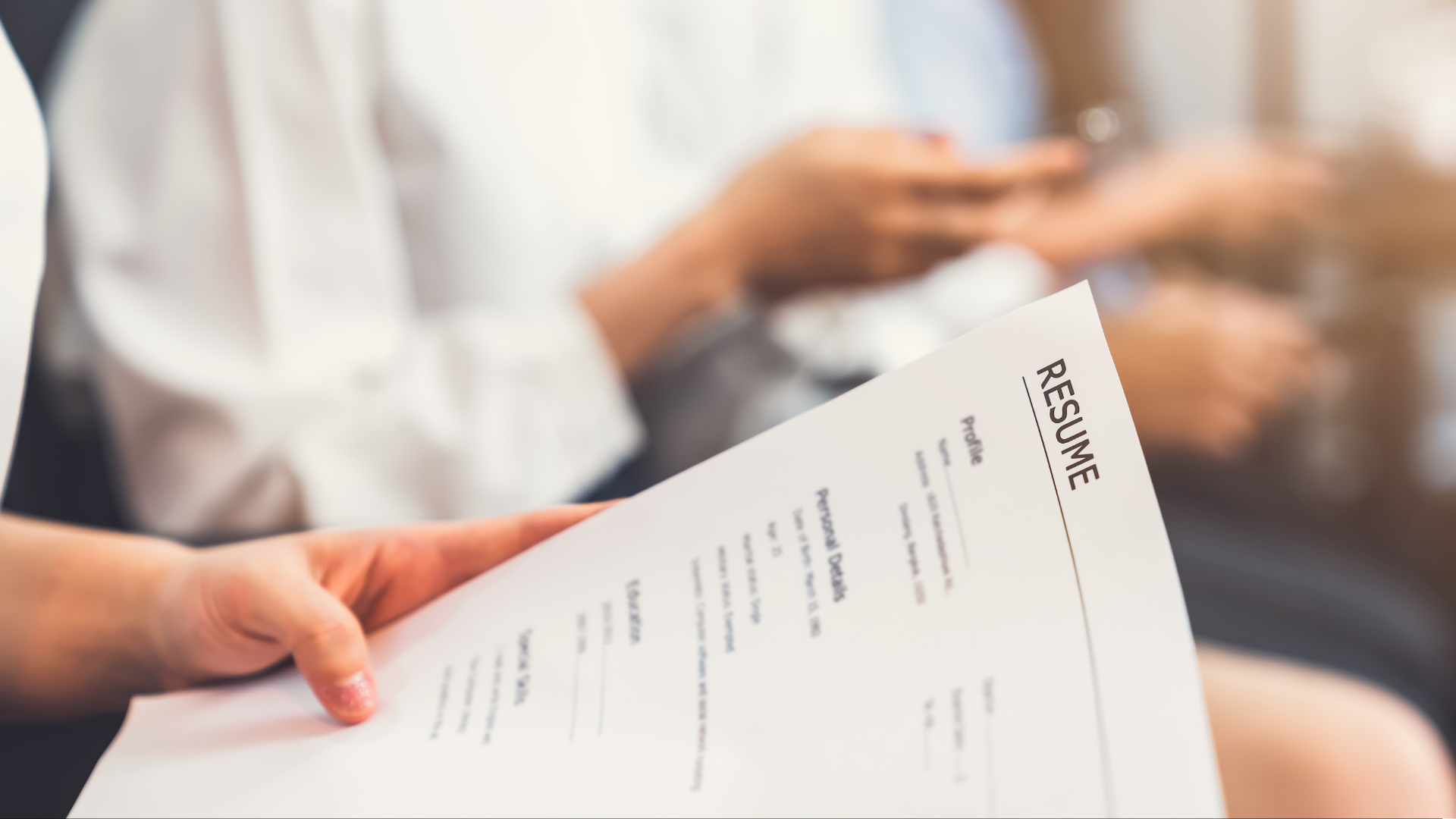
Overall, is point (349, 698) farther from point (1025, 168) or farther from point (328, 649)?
point (1025, 168)

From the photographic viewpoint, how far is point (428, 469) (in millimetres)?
451

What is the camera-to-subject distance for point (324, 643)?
229 mm

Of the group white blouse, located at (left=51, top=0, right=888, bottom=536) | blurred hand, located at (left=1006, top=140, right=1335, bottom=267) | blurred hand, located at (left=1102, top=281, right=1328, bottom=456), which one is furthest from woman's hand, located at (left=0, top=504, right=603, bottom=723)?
blurred hand, located at (left=1006, top=140, right=1335, bottom=267)

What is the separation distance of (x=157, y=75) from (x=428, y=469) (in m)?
0.21

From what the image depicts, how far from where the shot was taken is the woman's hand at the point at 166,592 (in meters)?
0.25

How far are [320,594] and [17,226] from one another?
5.0 inches

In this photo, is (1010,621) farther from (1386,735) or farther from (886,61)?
(886,61)

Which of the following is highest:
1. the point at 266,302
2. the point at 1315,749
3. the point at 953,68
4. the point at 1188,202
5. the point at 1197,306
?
the point at 953,68

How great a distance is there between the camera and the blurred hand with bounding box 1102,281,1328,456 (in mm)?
791

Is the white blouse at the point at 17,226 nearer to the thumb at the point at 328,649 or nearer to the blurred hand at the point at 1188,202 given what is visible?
the thumb at the point at 328,649

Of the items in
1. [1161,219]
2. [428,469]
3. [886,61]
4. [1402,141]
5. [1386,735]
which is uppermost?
[886,61]

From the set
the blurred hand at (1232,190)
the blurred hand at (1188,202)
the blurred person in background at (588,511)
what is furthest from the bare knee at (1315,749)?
the blurred hand at (1232,190)

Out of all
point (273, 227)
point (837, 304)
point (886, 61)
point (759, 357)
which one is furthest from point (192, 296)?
point (886, 61)

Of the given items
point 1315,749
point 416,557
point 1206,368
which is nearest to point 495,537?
point 416,557
